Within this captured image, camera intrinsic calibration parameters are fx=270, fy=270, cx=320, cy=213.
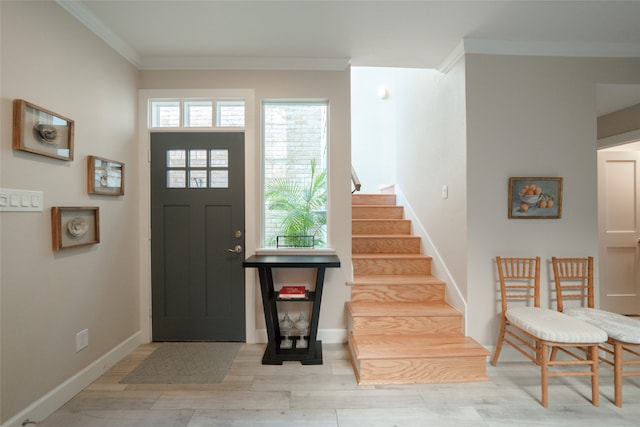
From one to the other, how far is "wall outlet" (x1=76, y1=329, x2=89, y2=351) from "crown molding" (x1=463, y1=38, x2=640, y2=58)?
12.1ft

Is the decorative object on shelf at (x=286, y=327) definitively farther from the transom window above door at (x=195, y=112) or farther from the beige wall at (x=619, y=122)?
the beige wall at (x=619, y=122)

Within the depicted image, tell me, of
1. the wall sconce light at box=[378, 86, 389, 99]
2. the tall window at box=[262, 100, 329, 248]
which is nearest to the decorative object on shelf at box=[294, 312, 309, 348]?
the tall window at box=[262, 100, 329, 248]

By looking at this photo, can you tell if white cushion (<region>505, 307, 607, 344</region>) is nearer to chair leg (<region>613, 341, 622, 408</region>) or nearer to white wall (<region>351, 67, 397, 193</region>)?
chair leg (<region>613, 341, 622, 408</region>)

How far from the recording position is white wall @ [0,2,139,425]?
1476 millimetres

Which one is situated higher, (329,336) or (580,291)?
(580,291)

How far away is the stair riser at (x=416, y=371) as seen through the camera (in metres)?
1.97

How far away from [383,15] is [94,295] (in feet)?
9.81

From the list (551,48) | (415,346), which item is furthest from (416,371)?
(551,48)

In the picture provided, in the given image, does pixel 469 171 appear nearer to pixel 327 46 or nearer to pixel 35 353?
pixel 327 46

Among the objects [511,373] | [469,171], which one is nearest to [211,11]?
[469,171]

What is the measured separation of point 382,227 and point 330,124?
5.04 feet

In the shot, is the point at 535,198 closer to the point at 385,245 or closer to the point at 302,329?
the point at 385,245

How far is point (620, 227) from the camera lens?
3.27 meters

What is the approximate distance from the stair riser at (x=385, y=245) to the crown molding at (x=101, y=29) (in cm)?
280
